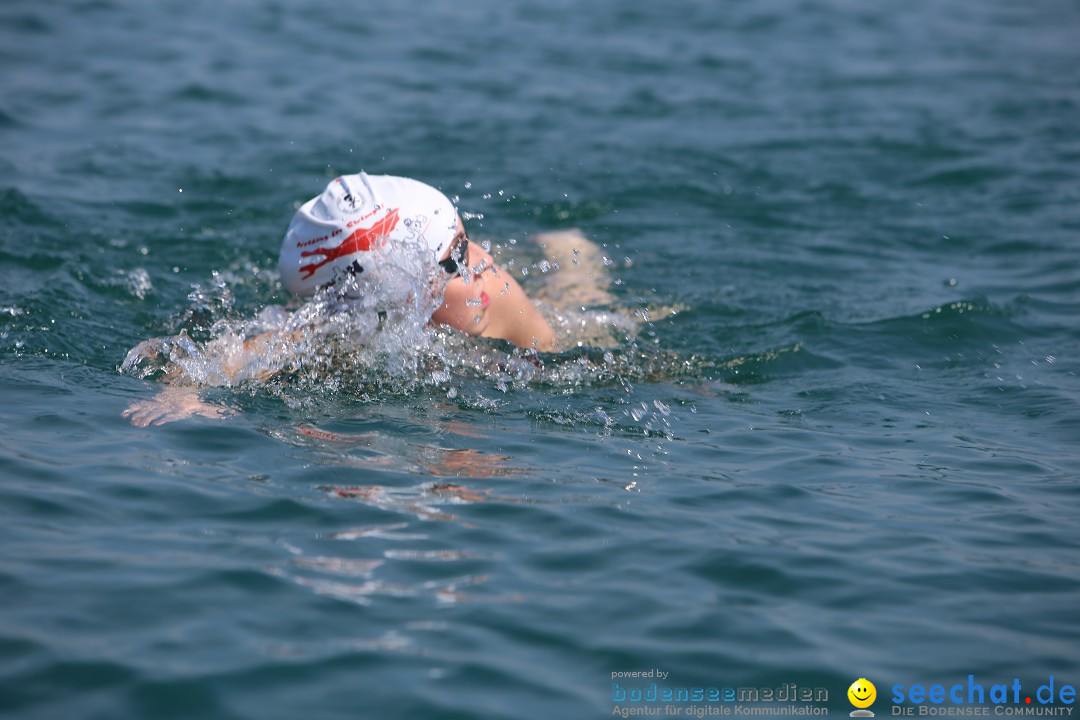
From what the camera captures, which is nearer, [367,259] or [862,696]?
[862,696]

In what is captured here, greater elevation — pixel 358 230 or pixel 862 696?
pixel 358 230

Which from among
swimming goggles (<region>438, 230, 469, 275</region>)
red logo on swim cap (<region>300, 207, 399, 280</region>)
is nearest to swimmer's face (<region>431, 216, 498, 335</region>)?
swimming goggles (<region>438, 230, 469, 275</region>)

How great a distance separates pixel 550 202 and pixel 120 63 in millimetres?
7602

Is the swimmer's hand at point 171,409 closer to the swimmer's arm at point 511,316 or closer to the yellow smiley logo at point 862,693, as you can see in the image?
the swimmer's arm at point 511,316

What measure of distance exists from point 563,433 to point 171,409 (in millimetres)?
1910

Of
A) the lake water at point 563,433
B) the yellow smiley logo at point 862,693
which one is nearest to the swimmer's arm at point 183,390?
the lake water at point 563,433

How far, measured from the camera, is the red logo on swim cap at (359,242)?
5.98 metres

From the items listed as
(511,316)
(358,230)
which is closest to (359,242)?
(358,230)

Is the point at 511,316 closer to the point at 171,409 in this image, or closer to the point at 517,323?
the point at 517,323

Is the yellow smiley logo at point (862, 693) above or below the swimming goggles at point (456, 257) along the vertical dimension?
below

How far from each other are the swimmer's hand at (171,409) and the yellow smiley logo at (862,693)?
3219 millimetres

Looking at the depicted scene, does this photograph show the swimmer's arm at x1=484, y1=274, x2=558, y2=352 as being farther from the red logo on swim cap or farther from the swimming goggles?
the red logo on swim cap

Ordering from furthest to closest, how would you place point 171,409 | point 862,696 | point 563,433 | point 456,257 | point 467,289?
point 467,289, point 456,257, point 563,433, point 171,409, point 862,696

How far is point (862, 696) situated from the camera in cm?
368
